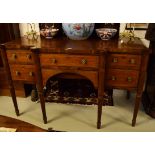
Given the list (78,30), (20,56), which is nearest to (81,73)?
(78,30)

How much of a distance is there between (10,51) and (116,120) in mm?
1168

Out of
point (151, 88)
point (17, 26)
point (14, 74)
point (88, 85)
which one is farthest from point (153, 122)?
point (17, 26)

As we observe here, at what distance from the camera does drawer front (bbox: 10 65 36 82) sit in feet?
4.92

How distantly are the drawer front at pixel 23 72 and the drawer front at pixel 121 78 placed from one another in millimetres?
641

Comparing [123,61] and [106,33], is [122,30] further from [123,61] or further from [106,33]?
[123,61]

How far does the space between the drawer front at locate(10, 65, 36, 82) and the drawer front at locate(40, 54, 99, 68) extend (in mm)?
165

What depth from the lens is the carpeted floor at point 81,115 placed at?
163 centimetres

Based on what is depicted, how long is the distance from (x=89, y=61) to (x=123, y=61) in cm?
26

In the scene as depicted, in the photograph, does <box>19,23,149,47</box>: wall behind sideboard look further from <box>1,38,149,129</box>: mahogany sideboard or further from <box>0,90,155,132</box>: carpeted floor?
<box>0,90,155,132</box>: carpeted floor

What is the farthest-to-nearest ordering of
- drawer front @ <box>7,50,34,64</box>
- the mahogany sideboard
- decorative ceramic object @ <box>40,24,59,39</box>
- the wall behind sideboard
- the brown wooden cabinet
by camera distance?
the brown wooden cabinet
the wall behind sideboard
decorative ceramic object @ <box>40,24,59,39</box>
drawer front @ <box>7,50,34,64</box>
the mahogany sideboard

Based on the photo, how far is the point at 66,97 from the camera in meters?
2.10

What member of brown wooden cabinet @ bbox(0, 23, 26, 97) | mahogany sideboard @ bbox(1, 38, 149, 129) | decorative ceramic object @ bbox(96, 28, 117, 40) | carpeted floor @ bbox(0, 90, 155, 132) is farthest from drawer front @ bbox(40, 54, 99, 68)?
brown wooden cabinet @ bbox(0, 23, 26, 97)

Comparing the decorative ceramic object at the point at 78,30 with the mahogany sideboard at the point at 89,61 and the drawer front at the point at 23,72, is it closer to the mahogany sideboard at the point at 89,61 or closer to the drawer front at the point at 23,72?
the mahogany sideboard at the point at 89,61

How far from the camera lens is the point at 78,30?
157cm
